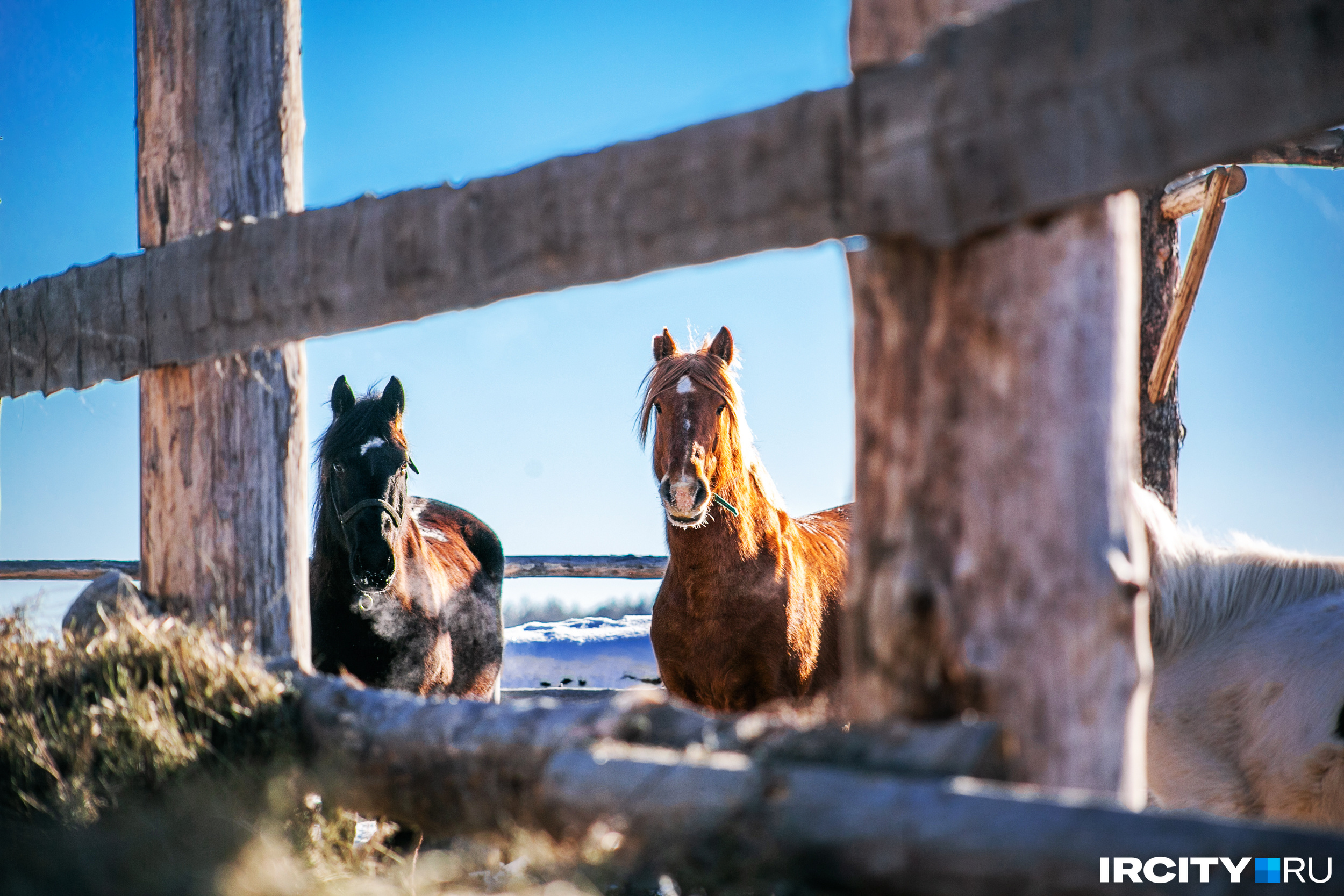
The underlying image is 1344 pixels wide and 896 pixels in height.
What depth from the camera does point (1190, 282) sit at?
5125 millimetres

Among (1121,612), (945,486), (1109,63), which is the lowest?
(1121,612)

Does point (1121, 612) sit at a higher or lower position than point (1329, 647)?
higher

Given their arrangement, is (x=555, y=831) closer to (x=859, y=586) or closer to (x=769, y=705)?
(x=859, y=586)

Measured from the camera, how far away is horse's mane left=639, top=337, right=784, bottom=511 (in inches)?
162

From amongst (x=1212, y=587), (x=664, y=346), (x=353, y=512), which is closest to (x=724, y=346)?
(x=664, y=346)

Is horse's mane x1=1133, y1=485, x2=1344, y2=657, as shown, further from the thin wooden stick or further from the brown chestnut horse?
the thin wooden stick

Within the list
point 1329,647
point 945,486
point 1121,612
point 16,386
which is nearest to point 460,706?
point 945,486

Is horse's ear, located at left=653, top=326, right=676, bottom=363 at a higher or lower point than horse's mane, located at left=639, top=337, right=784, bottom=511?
higher

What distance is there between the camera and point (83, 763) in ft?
6.31

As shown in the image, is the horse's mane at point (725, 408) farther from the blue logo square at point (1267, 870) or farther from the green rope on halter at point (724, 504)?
the blue logo square at point (1267, 870)

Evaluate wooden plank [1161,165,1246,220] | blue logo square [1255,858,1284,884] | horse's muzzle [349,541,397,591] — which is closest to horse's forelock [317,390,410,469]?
horse's muzzle [349,541,397,591]

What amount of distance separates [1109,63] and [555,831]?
1.57 metres

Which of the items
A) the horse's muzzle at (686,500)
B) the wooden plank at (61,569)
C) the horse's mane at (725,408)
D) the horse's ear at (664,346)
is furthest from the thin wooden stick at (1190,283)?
the wooden plank at (61,569)

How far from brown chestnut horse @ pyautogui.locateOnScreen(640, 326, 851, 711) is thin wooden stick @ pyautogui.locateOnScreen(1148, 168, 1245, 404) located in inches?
106
